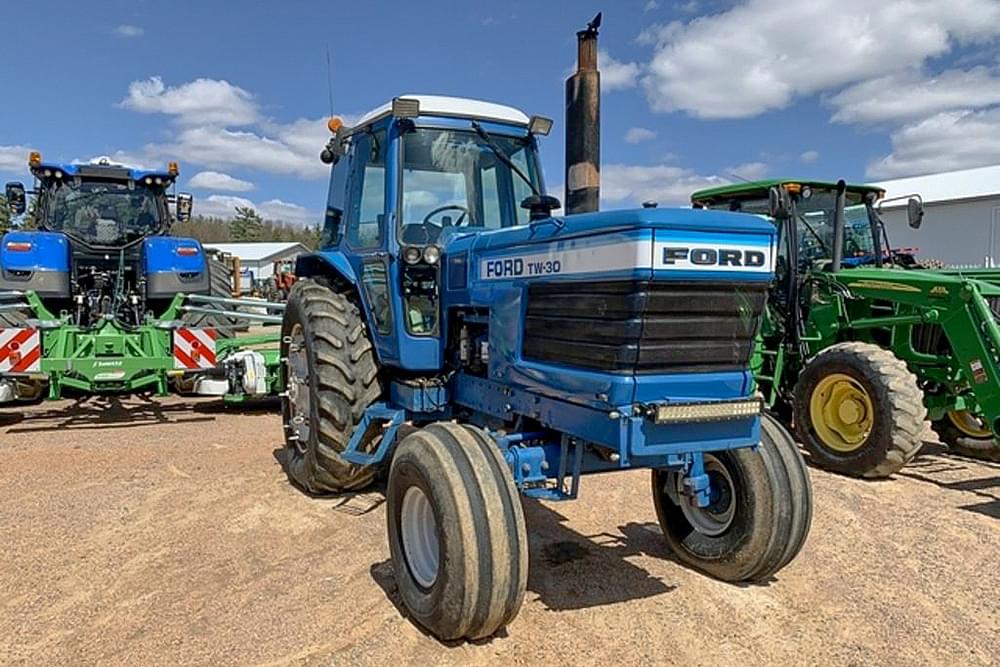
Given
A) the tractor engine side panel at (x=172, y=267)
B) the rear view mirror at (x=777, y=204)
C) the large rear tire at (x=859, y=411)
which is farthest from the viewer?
the tractor engine side panel at (x=172, y=267)

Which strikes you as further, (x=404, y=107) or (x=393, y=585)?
(x=404, y=107)

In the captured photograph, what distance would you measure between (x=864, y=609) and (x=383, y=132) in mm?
3425

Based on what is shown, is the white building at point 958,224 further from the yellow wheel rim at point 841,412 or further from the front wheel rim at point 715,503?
the front wheel rim at point 715,503

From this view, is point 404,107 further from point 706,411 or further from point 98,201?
point 98,201

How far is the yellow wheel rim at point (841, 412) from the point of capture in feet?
19.2

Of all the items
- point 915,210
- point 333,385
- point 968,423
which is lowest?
point 968,423

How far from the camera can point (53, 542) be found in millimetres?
4281

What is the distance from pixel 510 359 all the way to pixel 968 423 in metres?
4.79

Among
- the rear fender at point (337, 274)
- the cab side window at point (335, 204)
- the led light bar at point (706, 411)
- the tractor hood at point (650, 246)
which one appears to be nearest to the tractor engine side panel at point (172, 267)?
the rear fender at point (337, 274)

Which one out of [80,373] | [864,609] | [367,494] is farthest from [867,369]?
[80,373]

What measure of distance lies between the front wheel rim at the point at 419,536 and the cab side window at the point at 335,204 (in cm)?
235

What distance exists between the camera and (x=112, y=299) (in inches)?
333

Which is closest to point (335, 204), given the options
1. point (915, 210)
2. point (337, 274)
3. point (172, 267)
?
point (337, 274)

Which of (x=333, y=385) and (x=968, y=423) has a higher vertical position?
(x=333, y=385)
